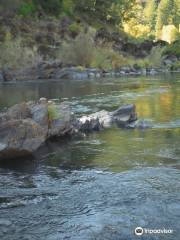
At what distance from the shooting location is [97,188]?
10742 mm

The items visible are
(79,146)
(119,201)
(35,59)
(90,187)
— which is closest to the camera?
(119,201)

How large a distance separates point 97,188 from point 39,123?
5.78 m

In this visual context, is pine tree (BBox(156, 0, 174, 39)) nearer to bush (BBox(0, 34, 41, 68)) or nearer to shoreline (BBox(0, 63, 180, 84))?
shoreline (BBox(0, 63, 180, 84))

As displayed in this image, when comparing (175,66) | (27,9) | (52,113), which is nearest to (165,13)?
(27,9)

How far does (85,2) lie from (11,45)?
44.3 m

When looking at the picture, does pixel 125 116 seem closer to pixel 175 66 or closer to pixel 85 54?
pixel 85 54

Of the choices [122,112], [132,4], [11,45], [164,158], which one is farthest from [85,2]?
[164,158]

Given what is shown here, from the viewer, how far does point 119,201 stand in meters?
9.80

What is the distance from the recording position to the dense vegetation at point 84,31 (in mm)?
58594

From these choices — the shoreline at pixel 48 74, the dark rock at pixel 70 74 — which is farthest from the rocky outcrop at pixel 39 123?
the dark rock at pixel 70 74

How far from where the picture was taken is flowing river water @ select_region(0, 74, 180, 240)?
8.51m

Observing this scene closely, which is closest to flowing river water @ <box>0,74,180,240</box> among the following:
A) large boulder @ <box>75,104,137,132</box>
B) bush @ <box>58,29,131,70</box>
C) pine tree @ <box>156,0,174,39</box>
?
large boulder @ <box>75,104,137,132</box>

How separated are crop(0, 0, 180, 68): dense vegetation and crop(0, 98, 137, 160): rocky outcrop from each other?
33113 mm

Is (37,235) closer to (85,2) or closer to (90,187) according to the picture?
(90,187)
